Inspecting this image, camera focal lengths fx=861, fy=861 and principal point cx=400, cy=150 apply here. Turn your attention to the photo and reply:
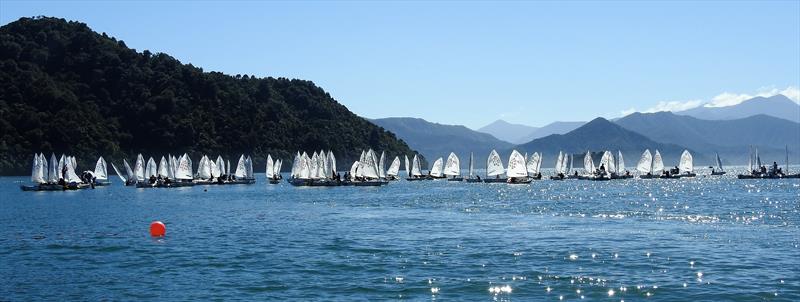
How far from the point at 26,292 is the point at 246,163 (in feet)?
431

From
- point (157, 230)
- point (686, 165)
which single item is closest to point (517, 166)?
point (686, 165)

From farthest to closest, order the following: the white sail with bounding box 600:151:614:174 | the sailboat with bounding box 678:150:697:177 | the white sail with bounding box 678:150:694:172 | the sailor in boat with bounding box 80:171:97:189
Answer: the white sail with bounding box 678:150:694:172, the sailboat with bounding box 678:150:697:177, the white sail with bounding box 600:151:614:174, the sailor in boat with bounding box 80:171:97:189

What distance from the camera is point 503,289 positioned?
104 ft

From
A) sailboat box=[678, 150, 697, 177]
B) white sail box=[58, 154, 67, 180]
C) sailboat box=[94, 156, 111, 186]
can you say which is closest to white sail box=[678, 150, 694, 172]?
sailboat box=[678, 150, 697, 177]

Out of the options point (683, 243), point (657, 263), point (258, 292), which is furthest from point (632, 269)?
point (258, 292)

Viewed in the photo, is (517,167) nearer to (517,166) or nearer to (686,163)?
(517,166)

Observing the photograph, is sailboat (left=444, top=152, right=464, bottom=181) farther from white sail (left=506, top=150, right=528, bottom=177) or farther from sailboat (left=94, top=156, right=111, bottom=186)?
sailboat (left=94, top=156, right=111, bottom=186)

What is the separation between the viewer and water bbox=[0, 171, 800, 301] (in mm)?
31797

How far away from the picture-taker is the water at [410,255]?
31797 millimetres

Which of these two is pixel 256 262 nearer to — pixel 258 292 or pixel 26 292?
pixel 258 292

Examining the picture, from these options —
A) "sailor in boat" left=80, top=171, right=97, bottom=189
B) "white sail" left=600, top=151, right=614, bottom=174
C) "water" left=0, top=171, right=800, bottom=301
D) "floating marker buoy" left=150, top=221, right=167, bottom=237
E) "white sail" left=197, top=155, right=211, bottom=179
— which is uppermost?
"white sail" left=600, top=151, right=614, bottom=174

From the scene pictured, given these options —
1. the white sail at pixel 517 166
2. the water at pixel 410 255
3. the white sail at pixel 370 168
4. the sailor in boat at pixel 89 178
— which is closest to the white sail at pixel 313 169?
the white sail at pixel 370 168

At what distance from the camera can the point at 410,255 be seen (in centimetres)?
4128

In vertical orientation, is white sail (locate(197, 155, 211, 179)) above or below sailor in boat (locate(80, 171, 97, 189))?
above
